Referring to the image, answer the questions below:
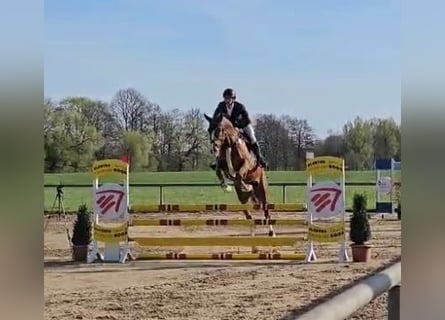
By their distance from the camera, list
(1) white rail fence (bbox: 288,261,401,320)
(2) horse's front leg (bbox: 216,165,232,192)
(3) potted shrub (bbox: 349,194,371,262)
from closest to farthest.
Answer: (1) white rail fence (bbox: 288,261,401,320) → (2) horse's front leg (bbox: 216,165,232,192) → (3) potted shrub (bbox: 349,194,371,262)

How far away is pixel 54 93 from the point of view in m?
1.79

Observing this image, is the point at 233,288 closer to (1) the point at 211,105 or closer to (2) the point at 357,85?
(1) the point at 211,105

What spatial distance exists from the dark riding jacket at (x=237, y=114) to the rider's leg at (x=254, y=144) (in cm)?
2

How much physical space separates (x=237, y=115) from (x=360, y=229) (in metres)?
0.65

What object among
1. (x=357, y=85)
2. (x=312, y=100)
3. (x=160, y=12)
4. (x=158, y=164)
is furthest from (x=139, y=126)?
(x=357, y=85)

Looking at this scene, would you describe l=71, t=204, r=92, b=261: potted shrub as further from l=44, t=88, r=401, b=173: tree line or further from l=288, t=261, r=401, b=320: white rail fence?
l=288, t=261, r=401, b=320: white rail fence

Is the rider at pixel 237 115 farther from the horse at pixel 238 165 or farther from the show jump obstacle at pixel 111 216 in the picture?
the show jump obstacle at pixel 111 216

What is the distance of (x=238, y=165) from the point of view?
2.52m

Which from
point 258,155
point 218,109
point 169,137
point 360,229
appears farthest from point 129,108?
point 360,229

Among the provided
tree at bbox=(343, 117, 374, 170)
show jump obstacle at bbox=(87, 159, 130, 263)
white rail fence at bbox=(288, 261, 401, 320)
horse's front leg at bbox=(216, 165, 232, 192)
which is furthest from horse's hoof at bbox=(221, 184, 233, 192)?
white rail fence at bbox=(288, 261, 401, 320)

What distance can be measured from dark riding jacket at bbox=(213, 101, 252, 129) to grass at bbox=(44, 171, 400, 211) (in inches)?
7.8

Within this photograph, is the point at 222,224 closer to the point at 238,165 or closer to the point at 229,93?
the point at 238,165

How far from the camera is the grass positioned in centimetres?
218
